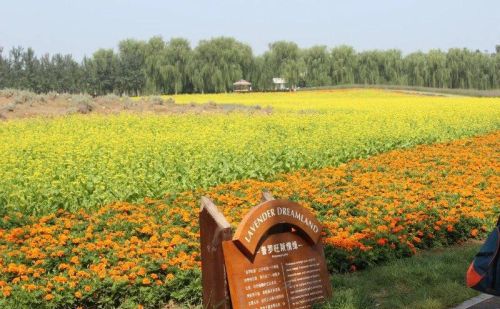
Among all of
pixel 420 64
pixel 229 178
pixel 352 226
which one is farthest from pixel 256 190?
pixel 420 64

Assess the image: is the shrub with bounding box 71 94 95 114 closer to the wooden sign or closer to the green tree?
the wooden sign

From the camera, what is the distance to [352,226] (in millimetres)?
7102

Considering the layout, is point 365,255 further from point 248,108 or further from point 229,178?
point 248,108

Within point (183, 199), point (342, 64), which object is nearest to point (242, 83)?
point (342, 64)

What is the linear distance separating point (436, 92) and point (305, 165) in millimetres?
43694

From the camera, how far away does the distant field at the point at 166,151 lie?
351 inches

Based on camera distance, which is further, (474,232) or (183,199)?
(183,199)

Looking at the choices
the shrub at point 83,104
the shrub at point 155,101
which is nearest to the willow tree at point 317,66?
the shrub at point 155,101

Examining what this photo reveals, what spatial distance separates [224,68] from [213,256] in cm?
6416

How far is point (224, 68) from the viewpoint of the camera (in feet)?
222

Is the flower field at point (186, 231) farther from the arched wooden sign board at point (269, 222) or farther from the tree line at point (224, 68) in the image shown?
the tree line at point (224, 68)

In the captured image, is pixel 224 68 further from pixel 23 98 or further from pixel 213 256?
pixel 213 256

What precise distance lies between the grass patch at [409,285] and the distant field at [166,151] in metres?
4.19

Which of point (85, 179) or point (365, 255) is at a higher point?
point (85, 179)
